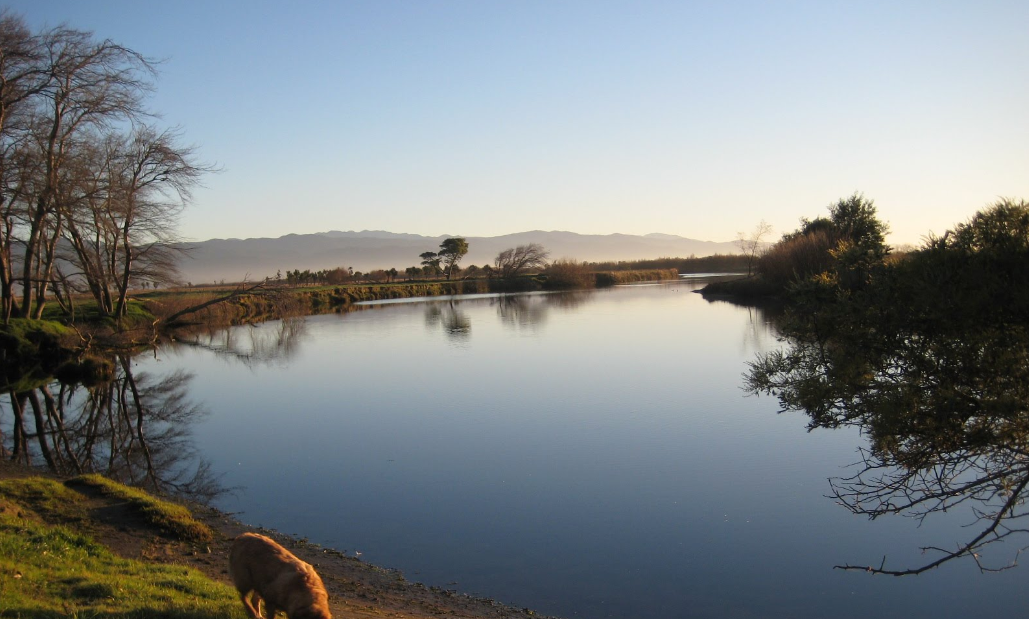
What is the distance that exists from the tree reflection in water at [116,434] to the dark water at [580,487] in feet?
1.76

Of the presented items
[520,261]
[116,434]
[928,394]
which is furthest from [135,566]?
[520,261]

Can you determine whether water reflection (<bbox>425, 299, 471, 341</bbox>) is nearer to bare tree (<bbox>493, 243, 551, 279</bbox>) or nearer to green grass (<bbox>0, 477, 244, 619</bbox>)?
green grass (<bbox>0, 477, 244, 619</bbox>)

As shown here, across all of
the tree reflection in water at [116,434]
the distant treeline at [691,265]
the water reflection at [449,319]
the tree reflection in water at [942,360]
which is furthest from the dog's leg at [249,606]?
the distant treeline at [691,265]

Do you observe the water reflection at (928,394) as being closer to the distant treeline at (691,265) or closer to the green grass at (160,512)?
the green grass at (160,512)

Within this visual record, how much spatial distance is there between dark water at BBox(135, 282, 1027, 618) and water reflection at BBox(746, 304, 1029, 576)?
1131 mm

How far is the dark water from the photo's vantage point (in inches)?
254

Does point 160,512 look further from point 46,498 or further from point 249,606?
point 249,606

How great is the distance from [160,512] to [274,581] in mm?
4124

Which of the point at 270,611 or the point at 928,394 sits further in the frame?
the point at 928,394

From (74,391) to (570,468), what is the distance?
14.5 m

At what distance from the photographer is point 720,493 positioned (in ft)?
28.9

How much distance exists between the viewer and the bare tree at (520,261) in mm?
71375

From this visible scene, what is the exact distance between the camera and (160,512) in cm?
756

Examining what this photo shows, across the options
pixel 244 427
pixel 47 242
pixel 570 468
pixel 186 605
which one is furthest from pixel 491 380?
pixel 47 242
